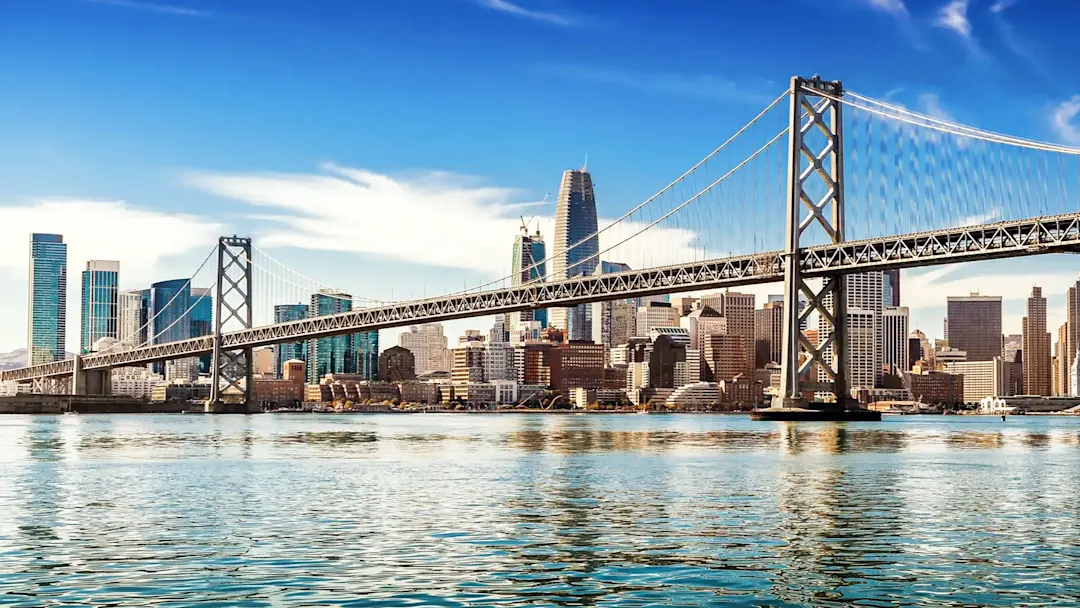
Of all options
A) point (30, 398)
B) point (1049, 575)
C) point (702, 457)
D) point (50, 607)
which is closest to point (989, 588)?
point (1049, 575)

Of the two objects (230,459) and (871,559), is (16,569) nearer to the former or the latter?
(871,559)

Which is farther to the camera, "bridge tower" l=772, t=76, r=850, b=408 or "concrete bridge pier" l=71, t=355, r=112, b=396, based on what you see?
"concrete bridge pier" l=71, t=355, r=112, b=396

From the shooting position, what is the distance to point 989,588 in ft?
42.8

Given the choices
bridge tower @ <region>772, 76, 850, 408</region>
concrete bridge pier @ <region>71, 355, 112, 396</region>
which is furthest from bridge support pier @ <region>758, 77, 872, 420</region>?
concrete bridge pier @ <region>71, 355, 112, 396</region>

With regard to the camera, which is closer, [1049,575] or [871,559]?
[1049,575]

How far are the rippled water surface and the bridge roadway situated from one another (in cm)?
2933

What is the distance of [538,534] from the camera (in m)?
17.0

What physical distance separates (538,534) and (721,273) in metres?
55.9

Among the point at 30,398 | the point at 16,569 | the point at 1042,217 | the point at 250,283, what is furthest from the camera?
the point at 250,283

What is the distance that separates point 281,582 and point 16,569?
Result: 2.93 m

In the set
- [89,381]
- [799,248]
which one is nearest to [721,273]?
[799,248]

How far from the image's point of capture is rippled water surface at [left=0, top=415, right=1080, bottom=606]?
12.9m

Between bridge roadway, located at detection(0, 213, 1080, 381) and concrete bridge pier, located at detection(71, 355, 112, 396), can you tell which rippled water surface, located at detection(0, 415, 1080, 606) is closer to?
bridge roadway, located at detection(0, 213, 1080, 381)

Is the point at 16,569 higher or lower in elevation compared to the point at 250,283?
lower
